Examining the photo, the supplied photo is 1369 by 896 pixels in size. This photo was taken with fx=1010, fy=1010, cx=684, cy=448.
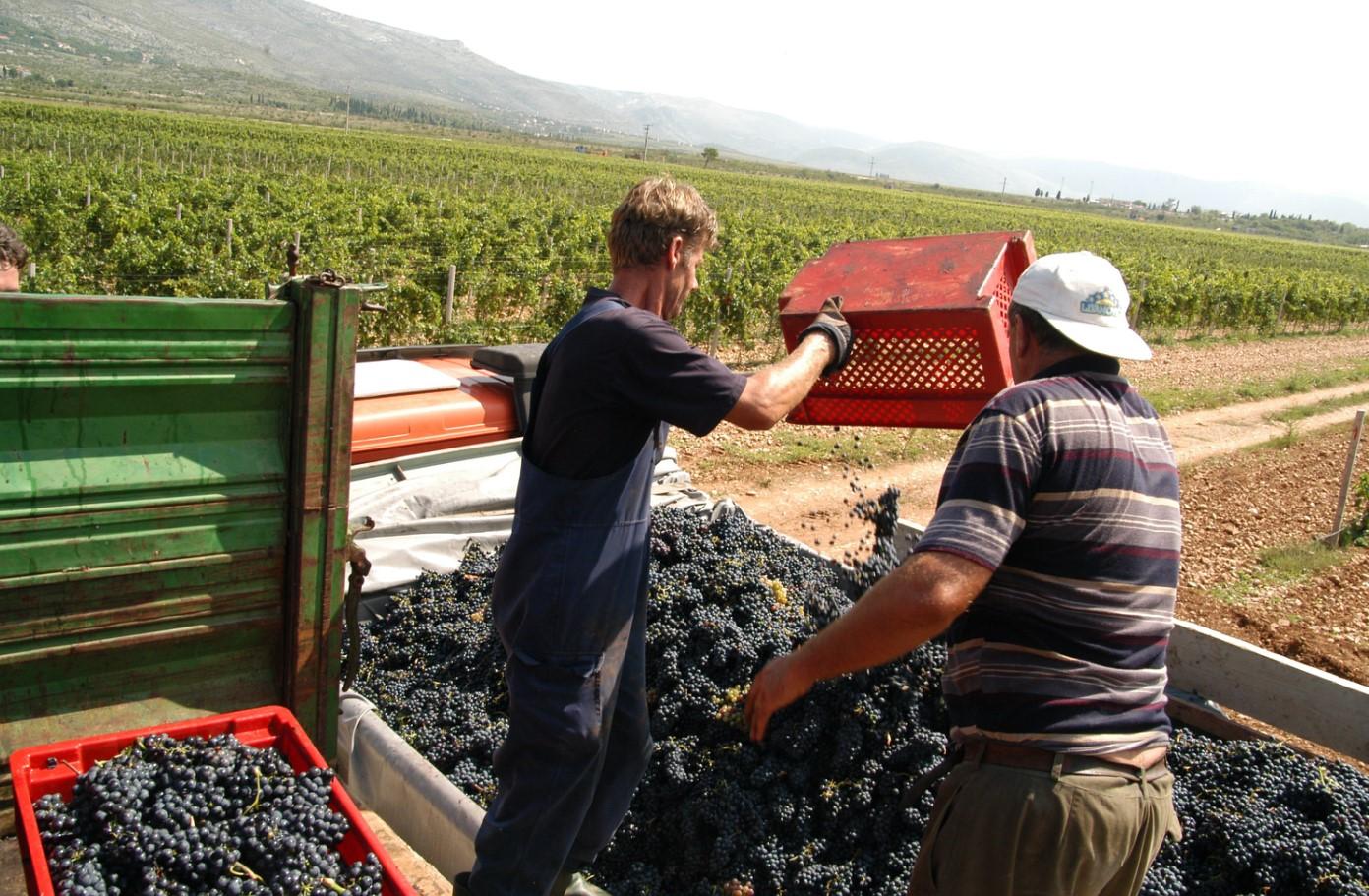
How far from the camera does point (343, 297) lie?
8.11 ft

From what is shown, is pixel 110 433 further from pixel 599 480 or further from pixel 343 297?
pixel 599 480

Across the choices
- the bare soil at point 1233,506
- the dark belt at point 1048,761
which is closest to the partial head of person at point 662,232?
the dark belt at point 1048,761

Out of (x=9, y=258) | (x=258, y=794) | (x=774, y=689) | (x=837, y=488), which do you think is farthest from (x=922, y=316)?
(x=837, y=488)

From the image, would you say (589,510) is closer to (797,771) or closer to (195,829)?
(195,829)

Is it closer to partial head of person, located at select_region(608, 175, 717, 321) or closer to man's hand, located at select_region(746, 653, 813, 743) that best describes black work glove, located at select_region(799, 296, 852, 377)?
partial head of person, located at select_region(608, 175, 717, 321)

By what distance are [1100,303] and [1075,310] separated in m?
0.05

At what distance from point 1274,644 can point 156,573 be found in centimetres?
580

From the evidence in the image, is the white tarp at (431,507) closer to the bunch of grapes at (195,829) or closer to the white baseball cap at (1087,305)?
the bunch of grapes at (195,829)

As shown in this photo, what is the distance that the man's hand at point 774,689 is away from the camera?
2.01 meters

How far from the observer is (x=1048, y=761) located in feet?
6.15

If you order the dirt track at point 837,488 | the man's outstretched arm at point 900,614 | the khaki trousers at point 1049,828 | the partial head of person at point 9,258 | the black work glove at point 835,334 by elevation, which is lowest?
the dirt track at point 837,488

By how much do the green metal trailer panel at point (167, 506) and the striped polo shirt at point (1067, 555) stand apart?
1.57 meters

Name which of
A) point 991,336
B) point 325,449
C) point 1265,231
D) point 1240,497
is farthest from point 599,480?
point 1265,231

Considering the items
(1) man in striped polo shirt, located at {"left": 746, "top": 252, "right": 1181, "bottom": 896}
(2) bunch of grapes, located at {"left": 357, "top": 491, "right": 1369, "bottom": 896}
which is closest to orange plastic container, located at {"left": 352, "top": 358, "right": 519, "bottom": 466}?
(2) bunch of grapes, located at {"left": 357, "top": 491, "right": 1369, "bottom": 896}
